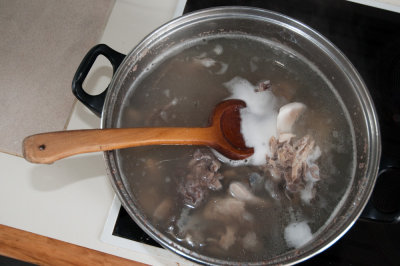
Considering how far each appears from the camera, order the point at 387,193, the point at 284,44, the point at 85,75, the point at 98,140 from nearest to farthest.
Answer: the point at 98,140 → the point at 85,75 → the point at 387,193 → the point at 284,44

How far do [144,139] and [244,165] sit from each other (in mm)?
358

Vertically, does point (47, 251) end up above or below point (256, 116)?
below

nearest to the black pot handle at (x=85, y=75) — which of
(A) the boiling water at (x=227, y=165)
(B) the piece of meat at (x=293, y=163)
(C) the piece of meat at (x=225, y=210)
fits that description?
(A) the boiling water at (x=227, y=165)

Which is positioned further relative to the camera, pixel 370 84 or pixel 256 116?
pixel 370 84

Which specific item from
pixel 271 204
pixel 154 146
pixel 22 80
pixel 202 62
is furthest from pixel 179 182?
pixel 22 80

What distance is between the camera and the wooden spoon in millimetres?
964

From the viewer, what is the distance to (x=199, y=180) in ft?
3.93

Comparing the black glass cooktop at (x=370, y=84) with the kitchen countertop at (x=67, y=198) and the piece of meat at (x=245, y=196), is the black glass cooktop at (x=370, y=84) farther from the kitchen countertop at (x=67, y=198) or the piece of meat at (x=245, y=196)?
the piece of meat at (x=245, y=196)

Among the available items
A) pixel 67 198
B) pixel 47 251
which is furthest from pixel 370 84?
pixel 47 251

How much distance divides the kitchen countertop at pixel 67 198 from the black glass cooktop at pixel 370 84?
92 mm

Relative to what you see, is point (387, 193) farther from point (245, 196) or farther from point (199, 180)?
point (199, 180)

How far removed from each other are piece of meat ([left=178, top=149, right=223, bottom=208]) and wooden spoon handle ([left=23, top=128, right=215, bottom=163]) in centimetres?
9

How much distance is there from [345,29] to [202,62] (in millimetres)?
603

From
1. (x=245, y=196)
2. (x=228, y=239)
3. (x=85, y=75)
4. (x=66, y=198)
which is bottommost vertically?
(x=66, y=198)
